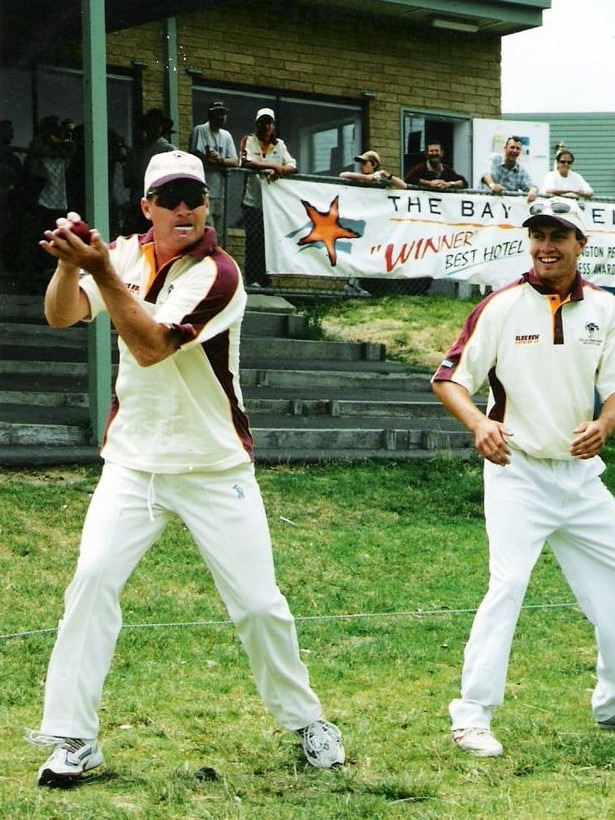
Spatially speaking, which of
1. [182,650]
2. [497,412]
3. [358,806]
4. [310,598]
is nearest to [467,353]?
[497,412]

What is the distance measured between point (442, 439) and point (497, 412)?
653 centimetres

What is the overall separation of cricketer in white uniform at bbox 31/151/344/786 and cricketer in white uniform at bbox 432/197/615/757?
82 cm

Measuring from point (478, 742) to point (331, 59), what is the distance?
14382 mm

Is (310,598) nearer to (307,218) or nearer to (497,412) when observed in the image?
(497,412)

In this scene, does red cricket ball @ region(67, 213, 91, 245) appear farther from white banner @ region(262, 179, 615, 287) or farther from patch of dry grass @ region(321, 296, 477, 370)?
patch of dry grass @ region(321, 296, 477, 370)

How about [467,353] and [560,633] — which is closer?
[467,353]

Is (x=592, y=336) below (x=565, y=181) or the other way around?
below

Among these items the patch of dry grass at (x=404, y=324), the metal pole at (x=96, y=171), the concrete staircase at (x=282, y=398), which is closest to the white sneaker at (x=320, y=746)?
the concrete staircase at (x=282, y=398)

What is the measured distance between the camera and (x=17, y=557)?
838 cm

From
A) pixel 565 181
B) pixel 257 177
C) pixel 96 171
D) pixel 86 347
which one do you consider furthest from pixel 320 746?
pixel 565 181

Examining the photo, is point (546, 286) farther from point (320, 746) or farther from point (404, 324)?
point (404, 324)

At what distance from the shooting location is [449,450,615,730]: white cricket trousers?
511 cm

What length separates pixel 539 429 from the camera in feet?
17.0

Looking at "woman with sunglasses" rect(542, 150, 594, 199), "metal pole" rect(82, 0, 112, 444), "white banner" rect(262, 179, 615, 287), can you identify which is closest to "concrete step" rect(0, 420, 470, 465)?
"metal pole" rect(82, 0, 112, 444)
